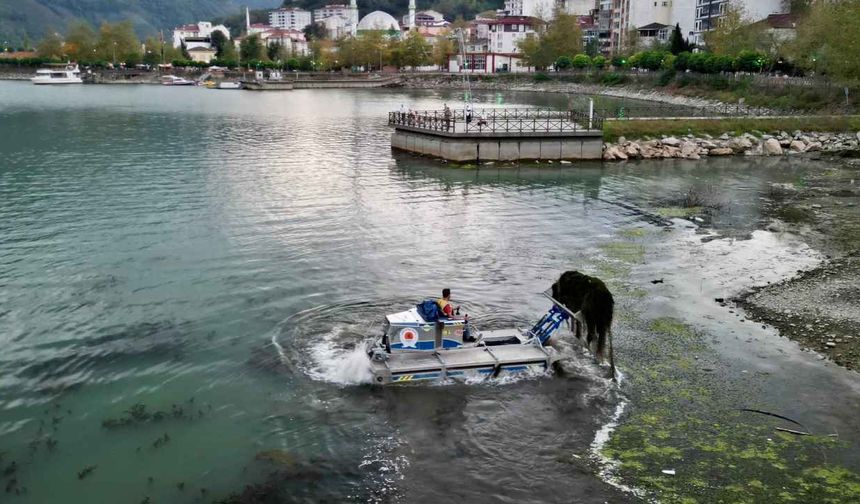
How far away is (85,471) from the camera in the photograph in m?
14.0

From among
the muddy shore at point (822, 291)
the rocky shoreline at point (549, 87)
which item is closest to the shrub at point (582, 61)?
the rocky shoreline at point (549, 87)

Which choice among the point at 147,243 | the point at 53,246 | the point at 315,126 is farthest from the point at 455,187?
the point at 315,126

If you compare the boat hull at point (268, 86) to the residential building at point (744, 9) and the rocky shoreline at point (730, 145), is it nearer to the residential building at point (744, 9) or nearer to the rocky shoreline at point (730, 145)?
the residential building at point (744, 9)

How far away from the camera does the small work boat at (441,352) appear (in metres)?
17.6

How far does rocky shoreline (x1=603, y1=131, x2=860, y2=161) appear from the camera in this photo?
57469 mm

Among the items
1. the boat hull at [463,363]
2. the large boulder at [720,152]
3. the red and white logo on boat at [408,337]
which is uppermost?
the large boulder at [720,152]

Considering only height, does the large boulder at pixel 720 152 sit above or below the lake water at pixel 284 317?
above

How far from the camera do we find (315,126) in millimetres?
83938

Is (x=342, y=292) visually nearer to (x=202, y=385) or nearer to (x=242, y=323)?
(x=242, y=323)

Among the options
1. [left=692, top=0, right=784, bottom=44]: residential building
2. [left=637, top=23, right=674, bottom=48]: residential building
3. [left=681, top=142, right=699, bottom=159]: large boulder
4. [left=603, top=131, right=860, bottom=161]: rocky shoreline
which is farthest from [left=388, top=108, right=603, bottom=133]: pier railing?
[left=637, top=23, right=674, bottom=48]: residential building

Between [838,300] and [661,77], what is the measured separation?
109 m

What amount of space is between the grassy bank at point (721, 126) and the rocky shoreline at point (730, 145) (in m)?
0.80

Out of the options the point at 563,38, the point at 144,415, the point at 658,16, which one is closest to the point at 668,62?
the point at 563,38

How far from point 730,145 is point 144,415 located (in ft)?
188
